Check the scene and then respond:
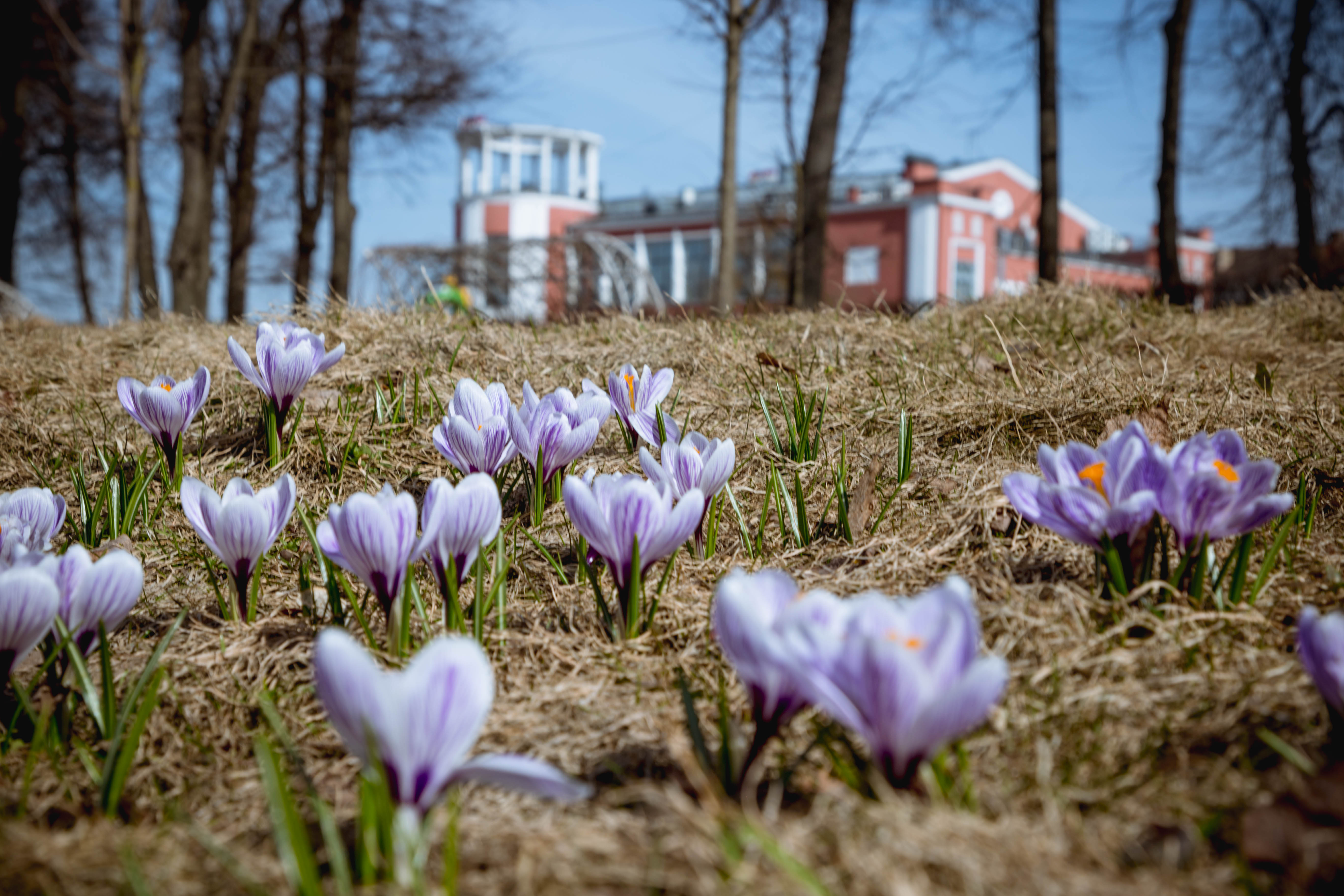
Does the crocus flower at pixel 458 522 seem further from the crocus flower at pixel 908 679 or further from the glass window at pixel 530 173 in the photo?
the glass window at pixel 530 173

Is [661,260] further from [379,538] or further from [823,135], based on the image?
[379,538]

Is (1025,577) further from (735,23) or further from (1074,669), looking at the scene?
(735,23)

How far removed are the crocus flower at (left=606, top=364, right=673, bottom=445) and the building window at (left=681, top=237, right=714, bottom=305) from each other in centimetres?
2980

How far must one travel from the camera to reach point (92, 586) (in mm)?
1264

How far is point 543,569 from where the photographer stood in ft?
6.33

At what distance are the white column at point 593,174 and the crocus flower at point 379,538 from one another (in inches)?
1449

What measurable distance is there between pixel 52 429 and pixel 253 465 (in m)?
0.84

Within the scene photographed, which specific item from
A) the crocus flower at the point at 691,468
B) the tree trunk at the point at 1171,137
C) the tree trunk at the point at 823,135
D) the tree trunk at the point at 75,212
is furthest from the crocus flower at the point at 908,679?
the tree trunk at the point at 75,212

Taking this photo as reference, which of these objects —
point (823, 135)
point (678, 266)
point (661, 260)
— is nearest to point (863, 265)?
point (678, 266)

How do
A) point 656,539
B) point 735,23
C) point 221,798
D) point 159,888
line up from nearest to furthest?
1. point 159,888
2. point 221,798
3. point 656,539
4. point 735,23

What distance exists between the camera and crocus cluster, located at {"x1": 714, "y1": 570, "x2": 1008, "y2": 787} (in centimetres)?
84

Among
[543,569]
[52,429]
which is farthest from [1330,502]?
[52,429]

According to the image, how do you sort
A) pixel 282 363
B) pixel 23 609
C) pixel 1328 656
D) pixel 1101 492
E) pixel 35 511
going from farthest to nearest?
1. pixel 282 363
2. pixel 35 511
3. pixel 1101 492
4. pixel 23 609
5. pixel 1328 656

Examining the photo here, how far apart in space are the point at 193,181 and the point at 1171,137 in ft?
29.9
